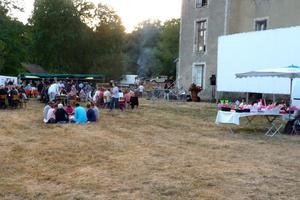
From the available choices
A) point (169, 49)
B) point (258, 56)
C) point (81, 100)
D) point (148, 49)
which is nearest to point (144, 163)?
point (258, 56)

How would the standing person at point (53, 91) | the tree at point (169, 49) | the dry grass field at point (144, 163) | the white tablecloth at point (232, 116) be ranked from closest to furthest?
the dry grass field at point (144, 163) < the white tablecloth at point (232, 116) < the standing person at point (53, 91) < the tree at point (169, 49)

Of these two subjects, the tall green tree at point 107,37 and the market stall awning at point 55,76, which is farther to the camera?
the tall green tree at point 107,37

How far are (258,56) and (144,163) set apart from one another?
1567 cm

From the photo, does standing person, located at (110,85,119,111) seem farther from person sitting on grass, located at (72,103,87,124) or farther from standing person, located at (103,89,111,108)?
person sitting on grass, located at (72,103,87,124)

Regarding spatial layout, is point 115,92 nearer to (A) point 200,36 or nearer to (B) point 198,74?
(B) point 198,74

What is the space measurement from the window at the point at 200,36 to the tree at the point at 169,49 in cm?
4021

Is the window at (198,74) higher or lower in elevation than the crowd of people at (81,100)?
higher

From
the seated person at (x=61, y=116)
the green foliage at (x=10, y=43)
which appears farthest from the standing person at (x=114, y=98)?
the green foliage at (x=10, y=43)

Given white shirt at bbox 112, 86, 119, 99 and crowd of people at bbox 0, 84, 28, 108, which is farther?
white shirt at bbox 112, 86, 119, 99

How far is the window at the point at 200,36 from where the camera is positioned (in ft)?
113

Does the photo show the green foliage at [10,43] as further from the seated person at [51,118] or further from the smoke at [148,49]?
the smoke at [148,49]

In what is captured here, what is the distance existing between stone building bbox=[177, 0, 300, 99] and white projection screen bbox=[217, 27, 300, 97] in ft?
18.9

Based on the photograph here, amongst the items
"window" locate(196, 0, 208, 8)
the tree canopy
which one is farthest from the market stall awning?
the tree canopy

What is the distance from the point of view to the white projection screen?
2031 cm
